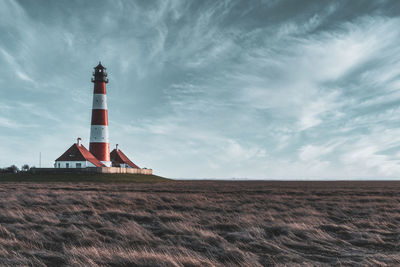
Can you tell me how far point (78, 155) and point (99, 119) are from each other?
722 cm

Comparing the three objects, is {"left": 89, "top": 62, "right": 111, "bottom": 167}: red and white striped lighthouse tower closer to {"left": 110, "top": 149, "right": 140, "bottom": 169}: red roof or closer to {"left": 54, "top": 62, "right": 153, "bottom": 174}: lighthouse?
{"left": 54, "top": 62, "right": 153, "bottom": 174}: lighthouse

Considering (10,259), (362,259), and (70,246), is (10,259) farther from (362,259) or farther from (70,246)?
(362,259)

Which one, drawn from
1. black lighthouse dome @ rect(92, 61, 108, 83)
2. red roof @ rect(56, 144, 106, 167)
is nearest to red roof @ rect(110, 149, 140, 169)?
red roof @ rect(56, 144, 106, 167)

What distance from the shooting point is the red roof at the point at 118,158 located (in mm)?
69188

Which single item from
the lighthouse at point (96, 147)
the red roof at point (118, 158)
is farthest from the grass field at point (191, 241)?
the red roof at point (118, 158)

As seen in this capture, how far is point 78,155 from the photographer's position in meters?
55.1

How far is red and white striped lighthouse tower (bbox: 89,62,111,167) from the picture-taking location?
53750 millimetres

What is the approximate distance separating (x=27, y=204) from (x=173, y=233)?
10.3 metres

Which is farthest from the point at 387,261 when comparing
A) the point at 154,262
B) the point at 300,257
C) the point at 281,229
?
the point at 154,262

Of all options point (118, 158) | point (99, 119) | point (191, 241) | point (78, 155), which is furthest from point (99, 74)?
point (191, 241)

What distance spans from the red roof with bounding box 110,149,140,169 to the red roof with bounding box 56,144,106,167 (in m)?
11.6

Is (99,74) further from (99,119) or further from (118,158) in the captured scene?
(118,158)

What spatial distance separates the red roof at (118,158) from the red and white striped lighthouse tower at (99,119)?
1308 centimetres

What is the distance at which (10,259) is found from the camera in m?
6.68
